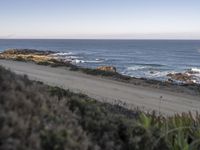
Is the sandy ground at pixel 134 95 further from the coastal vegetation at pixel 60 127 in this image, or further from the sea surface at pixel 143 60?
the sea surface at pixel 143 60

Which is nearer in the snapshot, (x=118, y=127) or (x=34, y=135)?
(x=34, y=135)

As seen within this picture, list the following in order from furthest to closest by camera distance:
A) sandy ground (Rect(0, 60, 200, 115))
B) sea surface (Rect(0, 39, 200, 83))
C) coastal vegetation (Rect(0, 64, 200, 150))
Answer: sea surface (Rect(0, 39, 200, 83)) → sandy ground (Rect(0, 60, 200, 115)) → coastal vegetation (Rect(0, 64, 200, 150))

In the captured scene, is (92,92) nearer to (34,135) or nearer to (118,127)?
(118,127)

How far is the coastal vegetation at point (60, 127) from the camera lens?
3391mm

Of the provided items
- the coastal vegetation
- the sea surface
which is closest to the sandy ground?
the coastal vegetation

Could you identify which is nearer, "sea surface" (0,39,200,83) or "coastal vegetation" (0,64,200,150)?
"coastal vegetation" (0,64,200,150)

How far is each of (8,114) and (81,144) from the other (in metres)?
0.70

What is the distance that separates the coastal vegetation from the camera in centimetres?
339

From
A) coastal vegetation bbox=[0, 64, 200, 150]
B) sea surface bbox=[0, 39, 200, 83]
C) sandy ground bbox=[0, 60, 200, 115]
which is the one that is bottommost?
sea surface bbox=[0, 39, 200, 83]

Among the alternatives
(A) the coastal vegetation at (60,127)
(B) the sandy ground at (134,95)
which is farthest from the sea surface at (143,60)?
(A) the coastal vegetation at (60,127)

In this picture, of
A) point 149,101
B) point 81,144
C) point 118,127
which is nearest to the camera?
point 81,144

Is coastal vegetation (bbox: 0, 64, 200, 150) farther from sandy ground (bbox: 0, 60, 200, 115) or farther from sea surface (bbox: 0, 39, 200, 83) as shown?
sea surface (bbox: 0, 39, 200, 83)

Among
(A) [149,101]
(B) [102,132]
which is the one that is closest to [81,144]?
(B) [102,132]

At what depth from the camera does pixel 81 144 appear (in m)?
3.70
